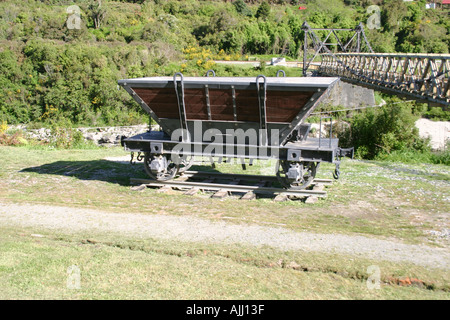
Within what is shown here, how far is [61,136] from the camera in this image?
18.3m

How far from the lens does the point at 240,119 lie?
10.0 metres

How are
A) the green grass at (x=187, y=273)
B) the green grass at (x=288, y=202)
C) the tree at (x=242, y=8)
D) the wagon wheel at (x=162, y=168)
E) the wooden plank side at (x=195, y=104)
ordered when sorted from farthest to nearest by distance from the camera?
1. the tree at (x=242, y=8)
2. the wagon wheel at (x=162, y=168)
3. the wooden plank side at (x=195, y=104)
4. the green grass at (x=288, y=202)
5. the green grass at (x=187, y=273)

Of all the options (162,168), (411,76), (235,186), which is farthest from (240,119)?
(411,76)

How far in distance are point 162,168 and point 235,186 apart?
1994 mm

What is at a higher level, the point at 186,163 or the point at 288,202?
the point at 186,163

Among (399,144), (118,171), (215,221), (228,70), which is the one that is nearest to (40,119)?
(228,70)

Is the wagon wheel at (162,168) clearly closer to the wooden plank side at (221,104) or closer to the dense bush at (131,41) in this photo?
the wooden plank side at (221,104)

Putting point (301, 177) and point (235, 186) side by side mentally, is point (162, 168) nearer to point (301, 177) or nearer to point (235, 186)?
point (235, 186)

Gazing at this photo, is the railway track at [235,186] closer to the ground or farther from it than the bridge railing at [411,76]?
closer to the ground

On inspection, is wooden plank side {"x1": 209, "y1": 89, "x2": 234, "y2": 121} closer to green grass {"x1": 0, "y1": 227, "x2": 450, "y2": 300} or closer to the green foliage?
green grass {"x1": 0, "y1": 227, "x2": 450, "y2": 300}
